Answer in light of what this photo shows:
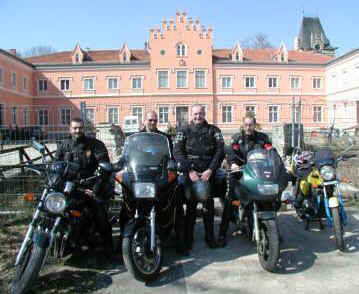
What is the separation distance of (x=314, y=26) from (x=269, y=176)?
82.1 m

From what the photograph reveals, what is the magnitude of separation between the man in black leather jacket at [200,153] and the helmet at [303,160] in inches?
60.2

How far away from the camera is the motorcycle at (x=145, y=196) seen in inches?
140

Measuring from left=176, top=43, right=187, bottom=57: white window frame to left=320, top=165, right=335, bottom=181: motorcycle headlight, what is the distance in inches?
1636

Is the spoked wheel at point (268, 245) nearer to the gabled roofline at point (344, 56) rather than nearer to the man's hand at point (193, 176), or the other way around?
the man's hand at point (193, 176)

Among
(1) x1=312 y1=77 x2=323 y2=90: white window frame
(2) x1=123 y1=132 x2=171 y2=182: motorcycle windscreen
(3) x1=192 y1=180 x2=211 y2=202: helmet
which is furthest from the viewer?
(1) x1=312 y1=77 x2=323 y2=90: white window frame

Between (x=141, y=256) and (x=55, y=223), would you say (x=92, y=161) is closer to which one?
(x=55, y=223)

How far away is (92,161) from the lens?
4.43 meters

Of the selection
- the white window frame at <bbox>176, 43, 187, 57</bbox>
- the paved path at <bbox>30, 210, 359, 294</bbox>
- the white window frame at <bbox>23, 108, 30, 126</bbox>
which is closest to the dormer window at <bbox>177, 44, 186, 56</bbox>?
the white window frame at <bbox>176, 43, 187, 57</bbox>

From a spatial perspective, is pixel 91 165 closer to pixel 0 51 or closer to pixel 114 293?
pixel 114 293

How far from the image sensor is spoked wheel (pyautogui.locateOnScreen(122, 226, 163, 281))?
3465mm

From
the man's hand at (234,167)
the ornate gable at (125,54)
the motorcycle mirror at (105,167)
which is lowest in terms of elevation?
the man's hand at (234,167)

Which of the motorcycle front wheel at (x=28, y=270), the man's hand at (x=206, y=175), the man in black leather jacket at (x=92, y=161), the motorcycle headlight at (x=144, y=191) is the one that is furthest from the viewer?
the man's hand at (x=206, y=175)

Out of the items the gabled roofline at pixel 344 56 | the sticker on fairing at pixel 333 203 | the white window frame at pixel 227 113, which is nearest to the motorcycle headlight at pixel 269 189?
the sticker on fairing at pixel 333 203

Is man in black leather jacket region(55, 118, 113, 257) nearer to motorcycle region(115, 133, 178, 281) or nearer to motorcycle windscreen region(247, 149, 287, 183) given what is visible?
motorcycle region(115, 133, 178, 281)
